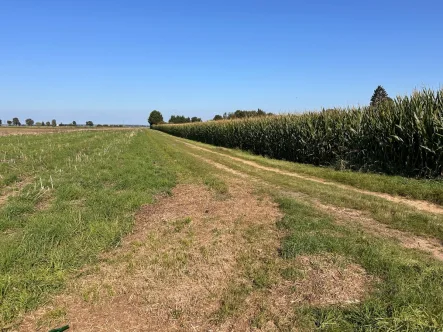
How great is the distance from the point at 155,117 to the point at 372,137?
14647cm

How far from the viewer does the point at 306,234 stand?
4.77 m

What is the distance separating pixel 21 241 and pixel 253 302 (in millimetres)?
3497

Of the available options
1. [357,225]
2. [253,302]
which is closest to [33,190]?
[253,302]

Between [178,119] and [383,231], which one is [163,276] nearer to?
[383,231]

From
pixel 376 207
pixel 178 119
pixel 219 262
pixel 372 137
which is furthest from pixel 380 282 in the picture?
pixel 178 119

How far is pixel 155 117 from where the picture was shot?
498ft

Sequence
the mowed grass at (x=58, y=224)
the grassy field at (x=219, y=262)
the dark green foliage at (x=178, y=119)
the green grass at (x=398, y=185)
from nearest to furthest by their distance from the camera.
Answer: the grassy field at (x=219, y=262), the mowed grass at (x=58, y=224), the green grass at (x=398, y=185), the dark green foliage at (x=178, y=119)

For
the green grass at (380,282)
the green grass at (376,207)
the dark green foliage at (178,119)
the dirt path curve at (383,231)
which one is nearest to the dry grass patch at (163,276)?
the green grass at (380,282)

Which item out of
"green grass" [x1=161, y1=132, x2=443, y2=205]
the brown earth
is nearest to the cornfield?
"green grass" [x1=161, y1=132, x2=443, y2=205]

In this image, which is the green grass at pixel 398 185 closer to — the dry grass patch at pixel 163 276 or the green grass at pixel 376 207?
the green grass at pixel 376 207

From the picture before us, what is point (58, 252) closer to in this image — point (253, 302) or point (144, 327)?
point (144, 327)

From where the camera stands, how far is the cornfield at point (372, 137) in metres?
10.1

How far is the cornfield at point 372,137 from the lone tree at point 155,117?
5337 inches

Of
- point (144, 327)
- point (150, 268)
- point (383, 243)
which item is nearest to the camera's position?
point (144, 327)
